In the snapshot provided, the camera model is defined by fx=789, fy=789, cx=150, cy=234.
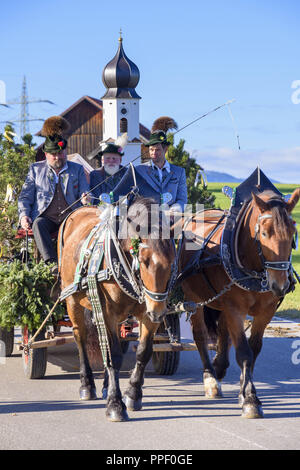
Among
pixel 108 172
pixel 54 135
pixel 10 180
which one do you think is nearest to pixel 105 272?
pixel 54 135

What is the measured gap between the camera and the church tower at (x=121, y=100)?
5191 cm

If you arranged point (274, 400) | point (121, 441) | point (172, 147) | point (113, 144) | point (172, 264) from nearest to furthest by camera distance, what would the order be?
point (121, 441) → point (172, 264) → point (274, 400) → point (113, 144) → point (172, 147)

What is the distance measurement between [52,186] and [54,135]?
0.56 metres

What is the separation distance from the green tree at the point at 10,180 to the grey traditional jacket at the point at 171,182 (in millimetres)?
2442

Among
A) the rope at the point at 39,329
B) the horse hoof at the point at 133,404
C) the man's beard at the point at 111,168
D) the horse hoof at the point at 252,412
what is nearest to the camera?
the horse hoof at the point at 252,412

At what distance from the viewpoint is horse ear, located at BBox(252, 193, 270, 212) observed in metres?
6.43

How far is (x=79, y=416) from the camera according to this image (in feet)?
21.7

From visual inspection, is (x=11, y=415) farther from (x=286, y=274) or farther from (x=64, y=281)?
(x=286, y=274)

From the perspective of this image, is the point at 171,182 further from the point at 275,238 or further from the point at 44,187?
the point at 275,238

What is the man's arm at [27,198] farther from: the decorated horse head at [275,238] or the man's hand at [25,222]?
the decorated horse head at [275,238]

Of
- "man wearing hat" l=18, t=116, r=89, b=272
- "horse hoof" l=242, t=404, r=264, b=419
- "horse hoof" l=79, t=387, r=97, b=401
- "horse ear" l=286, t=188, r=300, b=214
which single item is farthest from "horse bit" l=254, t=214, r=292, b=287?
"man wearing hat" l=18, t=116, r=89, b=272

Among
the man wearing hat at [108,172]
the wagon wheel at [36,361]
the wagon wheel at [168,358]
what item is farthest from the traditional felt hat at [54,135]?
the wagon wheel at [168,358]

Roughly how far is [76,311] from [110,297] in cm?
103

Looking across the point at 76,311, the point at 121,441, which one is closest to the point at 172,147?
the point at 76,311
